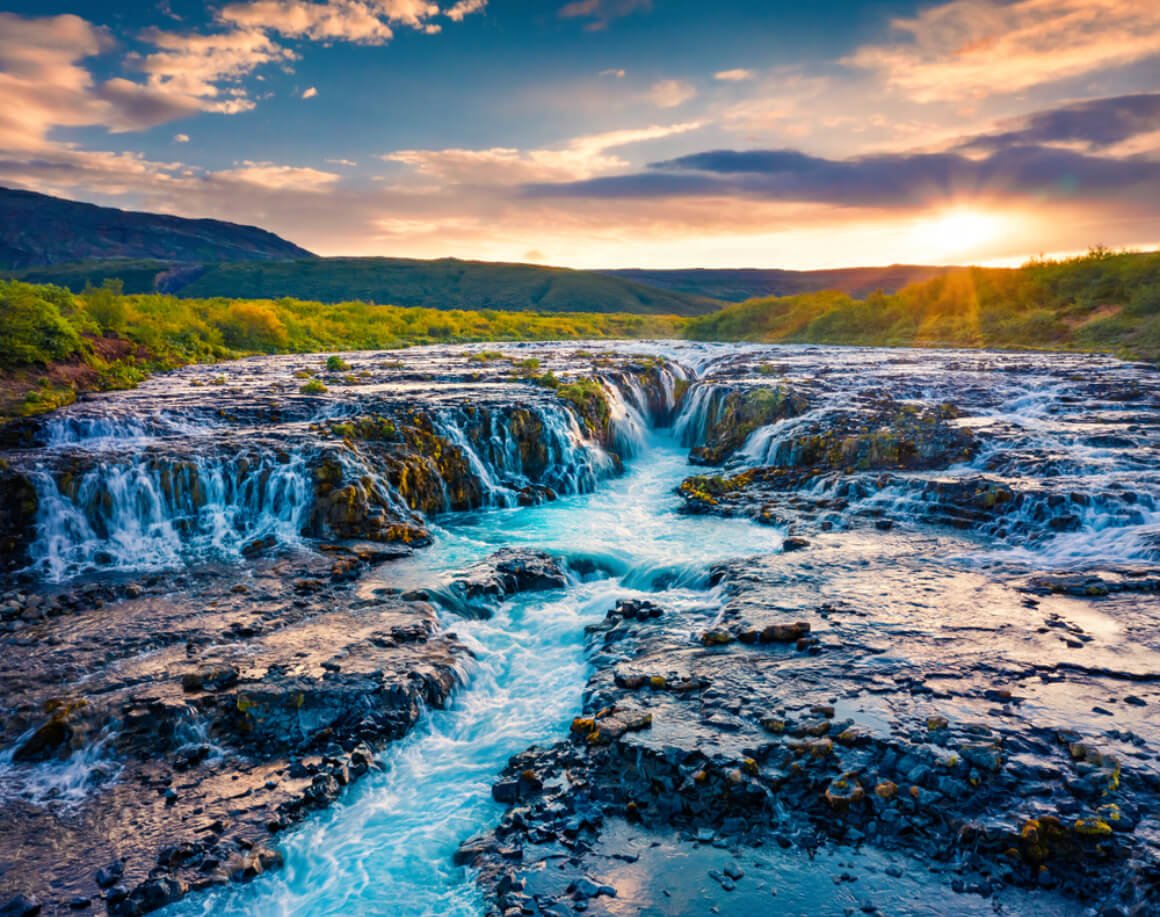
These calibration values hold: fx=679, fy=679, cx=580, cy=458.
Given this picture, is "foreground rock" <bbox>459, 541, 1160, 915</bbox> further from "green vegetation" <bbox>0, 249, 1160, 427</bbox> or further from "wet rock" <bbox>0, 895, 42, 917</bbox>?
"green vegetation" <bbox>0, 249, 1160, 427</bbox>

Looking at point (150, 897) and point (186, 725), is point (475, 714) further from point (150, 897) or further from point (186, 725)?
point (150, 897)

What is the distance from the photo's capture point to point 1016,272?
55.7 meters

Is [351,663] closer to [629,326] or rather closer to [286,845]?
[286,845]

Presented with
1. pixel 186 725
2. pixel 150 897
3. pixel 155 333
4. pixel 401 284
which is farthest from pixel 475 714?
pixel 401 284

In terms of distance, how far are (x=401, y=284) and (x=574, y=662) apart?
150 metres

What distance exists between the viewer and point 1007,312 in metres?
51.5

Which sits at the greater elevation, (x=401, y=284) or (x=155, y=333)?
(x=401, y=284)

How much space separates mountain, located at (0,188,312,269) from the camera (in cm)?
15500

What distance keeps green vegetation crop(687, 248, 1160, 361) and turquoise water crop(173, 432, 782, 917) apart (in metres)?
32.0

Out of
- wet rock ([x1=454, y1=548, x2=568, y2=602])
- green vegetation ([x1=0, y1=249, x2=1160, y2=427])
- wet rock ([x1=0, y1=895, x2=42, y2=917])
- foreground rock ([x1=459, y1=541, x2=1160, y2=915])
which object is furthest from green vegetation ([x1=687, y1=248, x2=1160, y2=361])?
wet rock ([x1=0, y1=895, x2=42, y2=917])

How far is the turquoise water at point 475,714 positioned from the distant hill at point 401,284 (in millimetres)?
109584

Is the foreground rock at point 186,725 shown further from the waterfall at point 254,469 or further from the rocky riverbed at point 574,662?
the waterfall at point 254,469

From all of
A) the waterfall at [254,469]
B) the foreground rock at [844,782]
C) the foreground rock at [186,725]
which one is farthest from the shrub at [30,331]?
the foreground rock at [844,782]

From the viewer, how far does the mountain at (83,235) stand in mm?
155000
